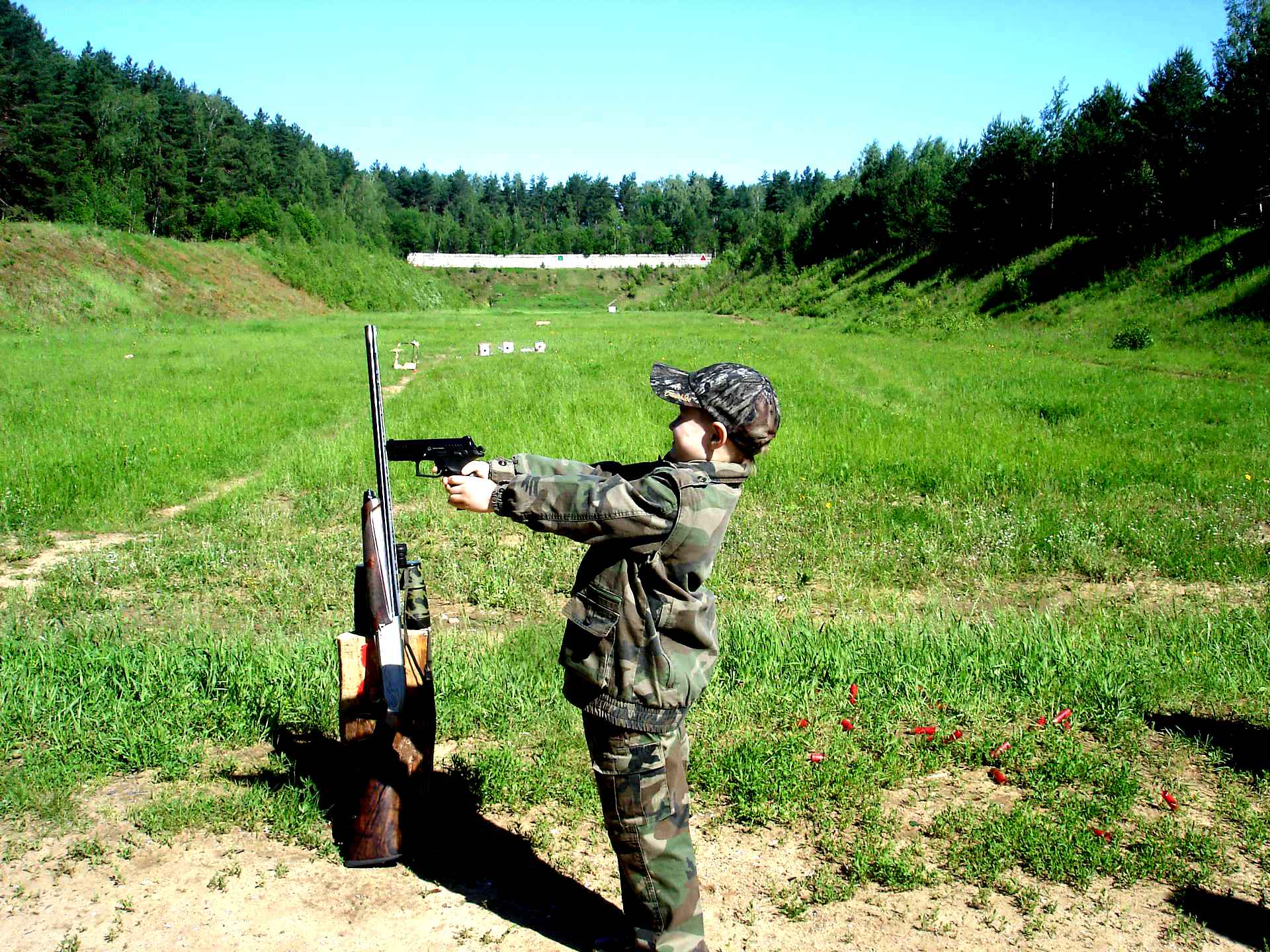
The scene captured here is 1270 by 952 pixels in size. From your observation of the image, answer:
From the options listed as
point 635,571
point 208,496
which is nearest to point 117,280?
point 208,496

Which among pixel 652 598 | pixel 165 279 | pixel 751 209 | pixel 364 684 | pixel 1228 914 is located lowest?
pixel 1228 914

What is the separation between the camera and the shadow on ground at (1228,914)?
3.43 metres

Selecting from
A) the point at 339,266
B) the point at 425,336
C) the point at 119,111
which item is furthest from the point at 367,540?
the point at 119,111

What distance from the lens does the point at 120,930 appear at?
340 centimetres

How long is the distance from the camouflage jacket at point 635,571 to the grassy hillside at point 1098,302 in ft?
68.5

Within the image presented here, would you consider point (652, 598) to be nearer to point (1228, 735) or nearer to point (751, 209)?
point (1228, 735)

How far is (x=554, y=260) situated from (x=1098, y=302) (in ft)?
273

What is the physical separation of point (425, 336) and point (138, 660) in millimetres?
30361

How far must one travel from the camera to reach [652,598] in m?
2.99

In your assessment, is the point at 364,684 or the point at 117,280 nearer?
the point at 364,684

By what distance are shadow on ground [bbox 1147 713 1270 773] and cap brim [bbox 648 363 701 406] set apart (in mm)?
3452

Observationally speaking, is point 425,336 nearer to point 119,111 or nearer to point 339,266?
point 339,266

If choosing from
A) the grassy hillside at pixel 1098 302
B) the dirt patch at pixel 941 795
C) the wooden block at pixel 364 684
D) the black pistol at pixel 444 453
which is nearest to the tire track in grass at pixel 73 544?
the wooden block at pixel 364 684

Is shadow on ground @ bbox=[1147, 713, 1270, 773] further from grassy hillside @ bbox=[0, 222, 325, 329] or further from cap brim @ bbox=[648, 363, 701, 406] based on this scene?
grassy hillside @ bbox=[0, 222, 325, 329]
